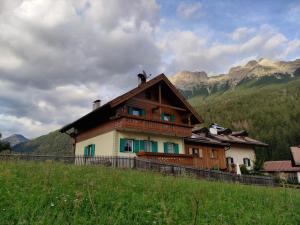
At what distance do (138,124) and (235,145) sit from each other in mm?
19667

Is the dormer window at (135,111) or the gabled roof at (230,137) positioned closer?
the dormer window at (135,111)

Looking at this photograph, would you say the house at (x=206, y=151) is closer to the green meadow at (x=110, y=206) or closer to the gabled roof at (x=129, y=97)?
the gabled roof at (x=129, y=97)

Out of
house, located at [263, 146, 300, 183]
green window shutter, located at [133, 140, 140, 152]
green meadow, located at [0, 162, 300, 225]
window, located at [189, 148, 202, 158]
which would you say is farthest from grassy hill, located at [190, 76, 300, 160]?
green meadow, located at [0, 162, 300, 225]

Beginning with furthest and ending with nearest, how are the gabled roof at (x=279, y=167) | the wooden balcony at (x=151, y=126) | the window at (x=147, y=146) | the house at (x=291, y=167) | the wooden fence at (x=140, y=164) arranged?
the gabled roof at (x=279, y=167), the house at (x=291, y=167), the window at (x=147, y=146), the wooden balcony at (x=151, y=126), the wooden fence at (x=140, y=164)

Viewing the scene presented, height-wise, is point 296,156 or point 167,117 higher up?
point 167,117

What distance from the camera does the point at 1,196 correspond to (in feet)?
18.0

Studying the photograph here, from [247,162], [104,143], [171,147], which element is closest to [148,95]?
[171,147]

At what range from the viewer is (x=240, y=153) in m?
36.9

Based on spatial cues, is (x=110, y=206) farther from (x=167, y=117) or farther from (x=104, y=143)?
(x=167, y=117)

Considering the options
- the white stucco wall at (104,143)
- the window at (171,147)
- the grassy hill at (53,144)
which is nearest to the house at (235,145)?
the window at (171,147)

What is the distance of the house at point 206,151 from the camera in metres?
27.5

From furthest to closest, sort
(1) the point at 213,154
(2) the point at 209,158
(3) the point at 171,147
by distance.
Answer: (1) the point at 213,154
(2) the point at 209,158
(3) the point at 171,147

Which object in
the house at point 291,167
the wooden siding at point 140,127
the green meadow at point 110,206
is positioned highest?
the wooden siding at point 140,127

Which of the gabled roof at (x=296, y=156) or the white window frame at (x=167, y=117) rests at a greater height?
the white window frame at (x=167, y=117)
